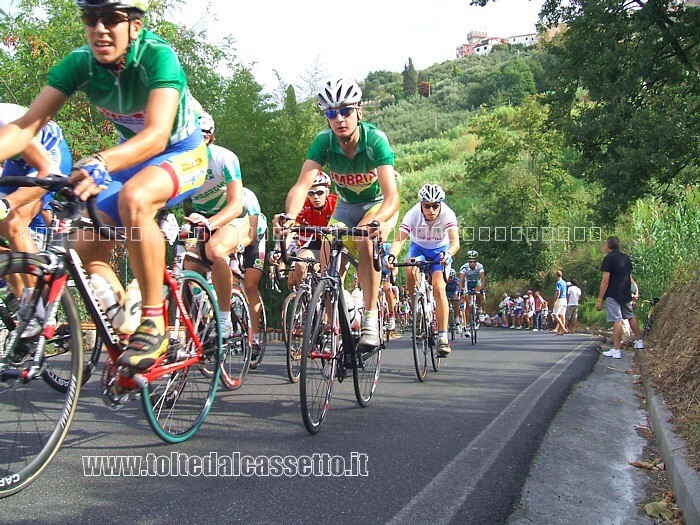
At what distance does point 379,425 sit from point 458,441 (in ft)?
2.10

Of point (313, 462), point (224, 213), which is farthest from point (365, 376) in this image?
point (313, 462)

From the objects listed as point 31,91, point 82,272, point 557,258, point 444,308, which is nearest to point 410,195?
point 557,258

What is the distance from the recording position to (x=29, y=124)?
11.9ft

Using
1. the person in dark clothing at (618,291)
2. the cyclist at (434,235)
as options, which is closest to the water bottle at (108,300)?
the cyclist at (434,235)

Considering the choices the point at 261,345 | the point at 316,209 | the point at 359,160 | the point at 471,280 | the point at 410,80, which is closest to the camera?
the point at 359,160

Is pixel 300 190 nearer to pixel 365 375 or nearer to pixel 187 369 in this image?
pixel 365 375

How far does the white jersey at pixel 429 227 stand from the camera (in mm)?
9500

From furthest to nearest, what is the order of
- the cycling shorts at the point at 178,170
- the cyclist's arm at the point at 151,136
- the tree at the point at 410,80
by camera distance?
the tree at the point at 410,80 < the cycling shorts at the point at 178,170 < the cyclist's arm at the point at 151,136

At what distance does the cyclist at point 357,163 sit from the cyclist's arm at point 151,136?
5.87 ft

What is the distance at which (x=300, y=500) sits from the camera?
3.38 metres

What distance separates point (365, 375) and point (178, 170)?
2.74 m

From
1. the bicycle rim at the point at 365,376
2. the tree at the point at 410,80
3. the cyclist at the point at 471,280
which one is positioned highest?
the tree at the point at 410,80

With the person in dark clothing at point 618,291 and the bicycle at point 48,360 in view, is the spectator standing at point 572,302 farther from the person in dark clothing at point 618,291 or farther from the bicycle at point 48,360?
the bicycle at point 48,360

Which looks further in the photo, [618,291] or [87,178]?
[618,291]
